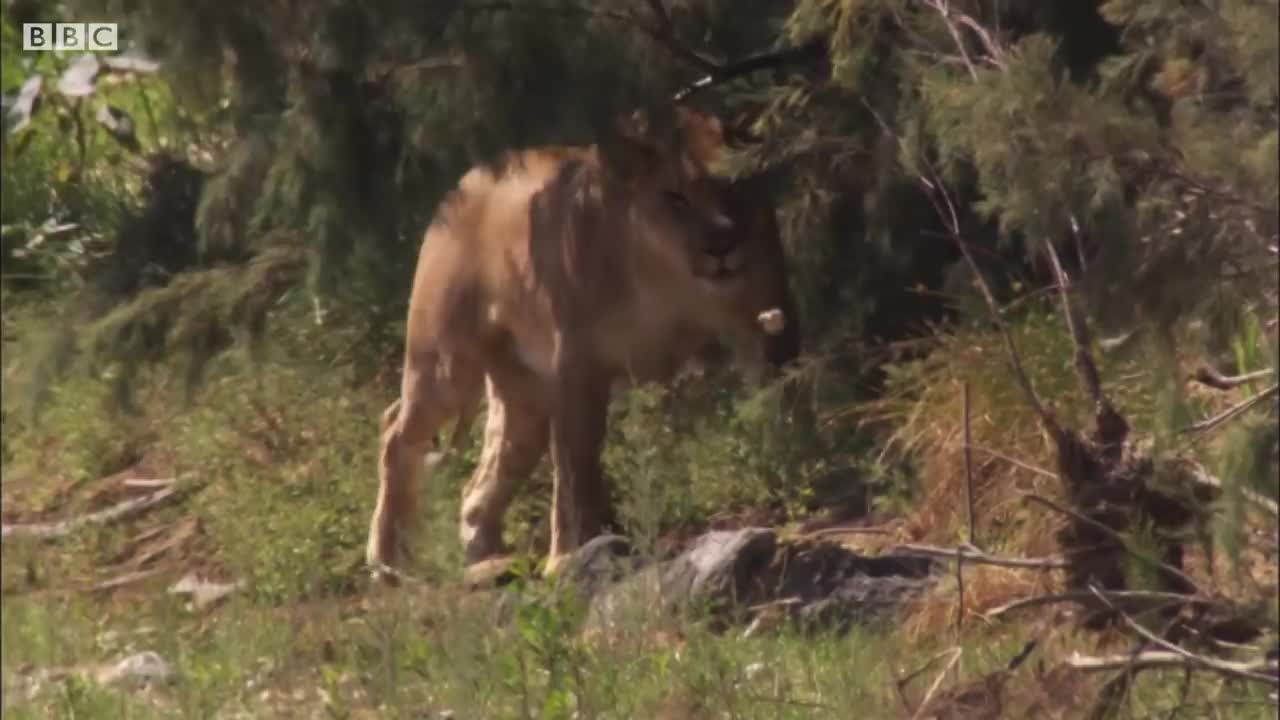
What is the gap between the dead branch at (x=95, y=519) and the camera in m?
9.51

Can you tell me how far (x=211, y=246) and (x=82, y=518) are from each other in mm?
1491

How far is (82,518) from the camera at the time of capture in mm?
9789

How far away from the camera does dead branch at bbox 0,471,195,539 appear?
9508mm

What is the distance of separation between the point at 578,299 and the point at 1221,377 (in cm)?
326

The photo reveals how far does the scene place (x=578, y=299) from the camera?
808 cm

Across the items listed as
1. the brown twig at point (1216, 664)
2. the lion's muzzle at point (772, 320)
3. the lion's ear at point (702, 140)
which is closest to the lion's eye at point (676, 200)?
the lion's ear at point (702, 140)

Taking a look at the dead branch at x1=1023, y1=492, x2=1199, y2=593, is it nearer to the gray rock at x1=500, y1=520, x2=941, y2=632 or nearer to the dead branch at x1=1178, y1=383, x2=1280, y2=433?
the dead branch at x1=1178, y1=383, x2=1280, y2=433

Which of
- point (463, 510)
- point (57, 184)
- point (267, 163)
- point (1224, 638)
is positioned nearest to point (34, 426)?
point (57, 184)

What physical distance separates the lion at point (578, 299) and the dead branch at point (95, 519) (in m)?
1.70

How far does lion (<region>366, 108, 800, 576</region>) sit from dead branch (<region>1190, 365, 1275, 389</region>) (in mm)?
2587

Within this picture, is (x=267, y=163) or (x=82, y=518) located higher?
(x=267, y=163)

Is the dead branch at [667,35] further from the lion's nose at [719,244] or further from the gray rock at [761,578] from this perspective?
the gray rock at [761,578]

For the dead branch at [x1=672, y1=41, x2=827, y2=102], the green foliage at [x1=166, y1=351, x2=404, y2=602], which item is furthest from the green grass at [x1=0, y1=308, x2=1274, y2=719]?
the dead branch at [x1=672, y1=41, x2=827, y2=102]

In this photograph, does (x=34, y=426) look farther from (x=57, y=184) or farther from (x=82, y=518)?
(x=57, y=184)
